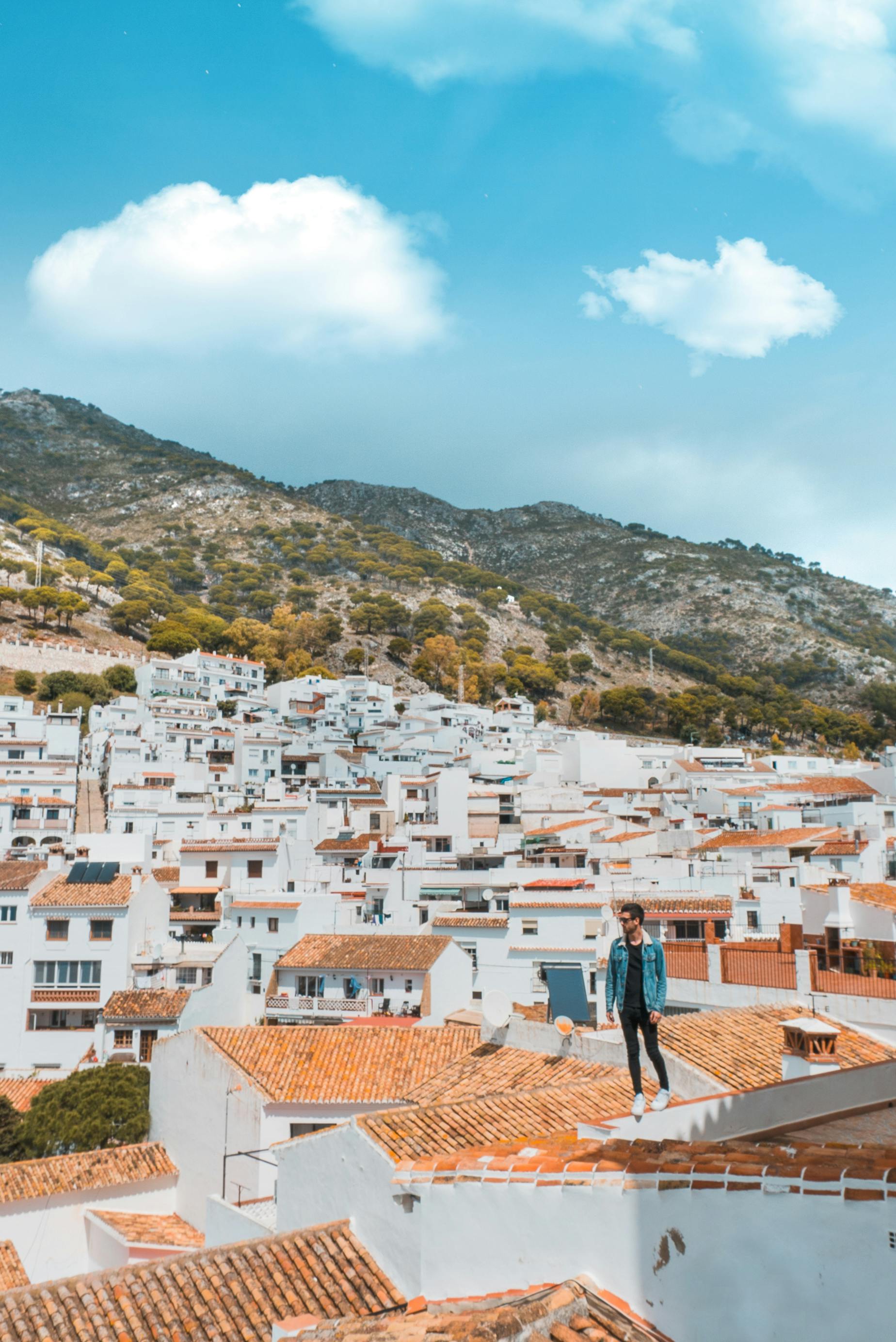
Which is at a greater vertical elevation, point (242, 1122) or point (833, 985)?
point (833, 985)

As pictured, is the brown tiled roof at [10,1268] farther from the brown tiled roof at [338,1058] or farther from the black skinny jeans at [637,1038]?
the black skinny jeans at [637,1038]

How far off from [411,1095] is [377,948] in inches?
511

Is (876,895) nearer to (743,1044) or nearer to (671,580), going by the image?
(743,1044)

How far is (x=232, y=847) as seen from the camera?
35.0 metres

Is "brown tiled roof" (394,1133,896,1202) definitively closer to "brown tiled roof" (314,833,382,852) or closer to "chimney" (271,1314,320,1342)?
"chimney" (271,1314,320,1342)

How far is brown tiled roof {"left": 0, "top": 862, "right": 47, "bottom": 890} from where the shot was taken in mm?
27781

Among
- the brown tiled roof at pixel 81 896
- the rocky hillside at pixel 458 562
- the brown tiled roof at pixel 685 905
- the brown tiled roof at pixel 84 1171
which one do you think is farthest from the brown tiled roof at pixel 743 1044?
the rocky hillside at pixel 458 562

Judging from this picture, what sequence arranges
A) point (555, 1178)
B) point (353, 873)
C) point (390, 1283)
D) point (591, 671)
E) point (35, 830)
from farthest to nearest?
point (591, 671) → point (35, 830) → point (353, 873) → point (390, 1283) → point (555, 1178)

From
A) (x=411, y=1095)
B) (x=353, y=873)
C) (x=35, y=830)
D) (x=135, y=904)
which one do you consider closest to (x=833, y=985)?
(x=411, y=1095)

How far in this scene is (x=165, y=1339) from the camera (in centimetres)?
749

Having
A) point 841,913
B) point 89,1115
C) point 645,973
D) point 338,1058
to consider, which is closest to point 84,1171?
point 89,1115

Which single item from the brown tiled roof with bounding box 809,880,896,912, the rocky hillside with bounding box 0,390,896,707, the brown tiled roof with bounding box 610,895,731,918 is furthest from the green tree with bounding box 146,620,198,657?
the brown tiled roof with bounding box 809,880,896,912

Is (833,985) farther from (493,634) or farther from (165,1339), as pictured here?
(493,634)

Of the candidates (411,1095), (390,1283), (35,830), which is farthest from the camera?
(35,830)
